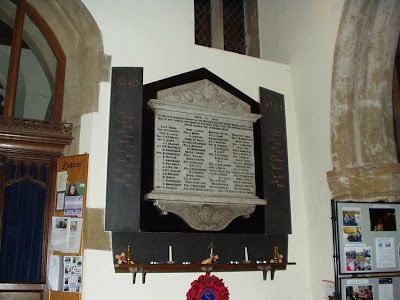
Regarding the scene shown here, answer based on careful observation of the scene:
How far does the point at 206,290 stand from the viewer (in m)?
3.28

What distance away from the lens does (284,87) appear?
15.0 ft

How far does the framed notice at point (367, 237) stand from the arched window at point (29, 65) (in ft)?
8.18

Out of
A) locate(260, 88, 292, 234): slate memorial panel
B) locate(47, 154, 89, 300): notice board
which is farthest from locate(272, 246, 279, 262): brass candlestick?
locate(47, 154, 89, 300): notice board

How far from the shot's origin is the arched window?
12.3 ft

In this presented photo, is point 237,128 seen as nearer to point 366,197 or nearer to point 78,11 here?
point 366,197

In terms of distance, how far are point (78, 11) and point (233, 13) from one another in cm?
209

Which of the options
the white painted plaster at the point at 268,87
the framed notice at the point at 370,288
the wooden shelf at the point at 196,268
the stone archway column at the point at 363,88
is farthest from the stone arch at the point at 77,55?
the framed notice at the point at 370,288

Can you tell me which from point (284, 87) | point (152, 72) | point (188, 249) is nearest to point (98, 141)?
point (152, 72)

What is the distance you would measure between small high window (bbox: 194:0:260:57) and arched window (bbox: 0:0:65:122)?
63.9 inches

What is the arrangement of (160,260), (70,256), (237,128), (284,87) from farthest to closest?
1. (284,87)
2. (237,128)
3. (160,260)
4. (70,256)

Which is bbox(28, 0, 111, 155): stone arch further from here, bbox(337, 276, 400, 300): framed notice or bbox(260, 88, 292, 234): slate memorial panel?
bbox(337, 276, 400, 300): framed notice

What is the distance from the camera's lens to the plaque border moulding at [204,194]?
362cm

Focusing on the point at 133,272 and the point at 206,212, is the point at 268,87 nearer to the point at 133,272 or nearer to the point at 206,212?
the point at 206,212

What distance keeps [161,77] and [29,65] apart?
116 cm
